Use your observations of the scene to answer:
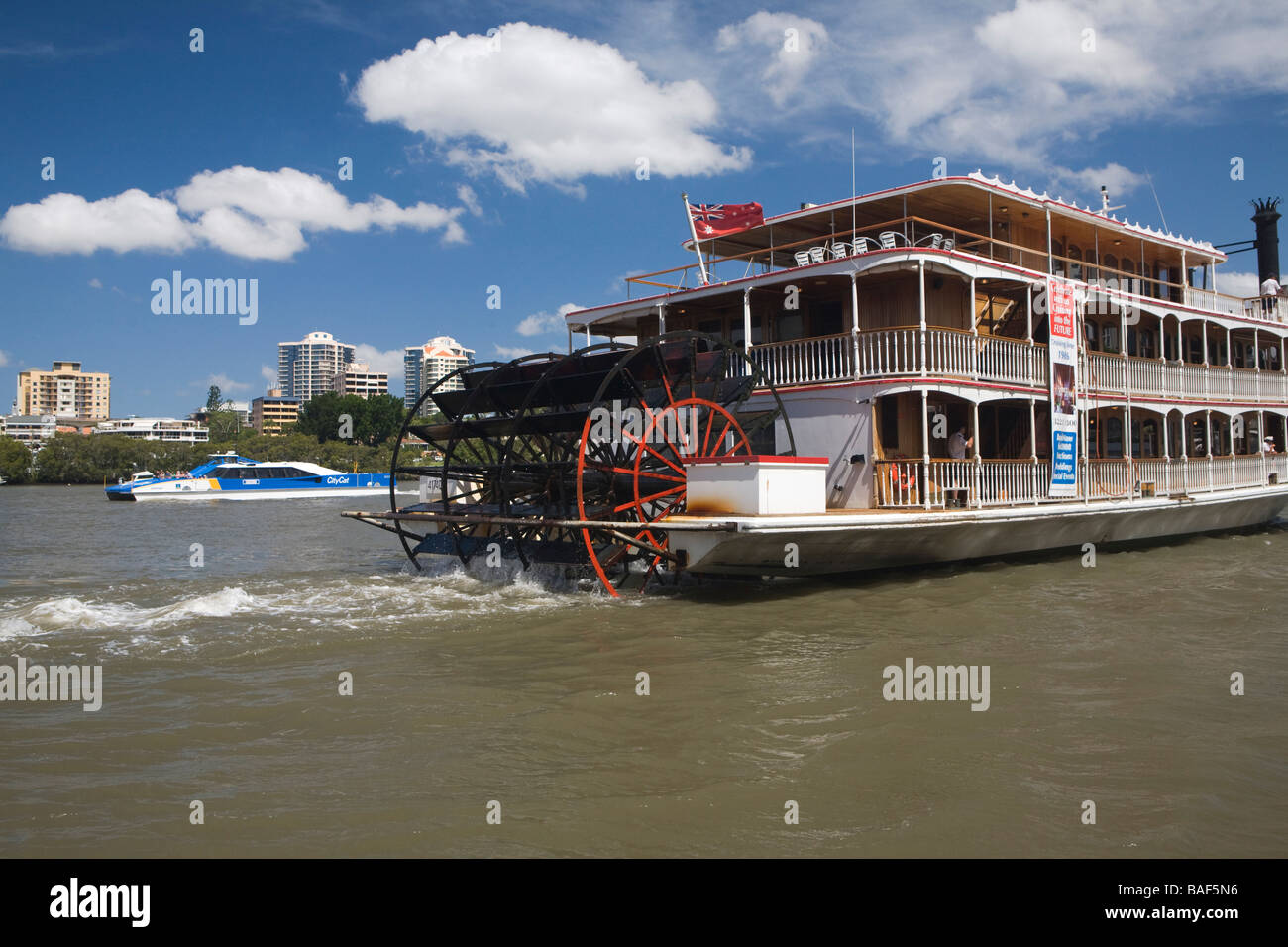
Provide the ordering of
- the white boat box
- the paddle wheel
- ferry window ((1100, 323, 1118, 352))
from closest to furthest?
the white boat box → the paddle wheel → ferry window ((1100, 323, 1118, 352))

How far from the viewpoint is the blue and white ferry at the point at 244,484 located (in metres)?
44.1

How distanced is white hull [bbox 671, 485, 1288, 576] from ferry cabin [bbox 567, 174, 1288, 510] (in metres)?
0.47

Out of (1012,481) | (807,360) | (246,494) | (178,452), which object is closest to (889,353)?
(807,360)

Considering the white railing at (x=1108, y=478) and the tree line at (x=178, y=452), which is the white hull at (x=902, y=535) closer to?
the white railing at (x=1108, y=478)

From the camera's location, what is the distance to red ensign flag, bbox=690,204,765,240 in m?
16.4

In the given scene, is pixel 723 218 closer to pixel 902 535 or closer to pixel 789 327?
pixel 789 327

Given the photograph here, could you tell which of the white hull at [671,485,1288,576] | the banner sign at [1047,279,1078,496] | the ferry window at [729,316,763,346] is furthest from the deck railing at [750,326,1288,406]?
the white hull at [671,485,1288,576]

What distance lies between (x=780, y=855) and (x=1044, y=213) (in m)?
14.7

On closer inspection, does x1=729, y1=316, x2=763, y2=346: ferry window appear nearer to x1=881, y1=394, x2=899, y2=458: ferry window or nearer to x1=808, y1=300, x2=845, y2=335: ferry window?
x1=808, y1=300, x2=845, y2=335: ferry window

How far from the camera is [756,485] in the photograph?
1035 centimetres

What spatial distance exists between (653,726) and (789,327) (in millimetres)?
10469

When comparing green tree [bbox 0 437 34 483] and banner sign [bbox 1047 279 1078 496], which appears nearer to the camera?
banner sign [bbox 1047 279 1078 496]

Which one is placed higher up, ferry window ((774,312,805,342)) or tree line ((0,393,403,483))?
tree line ((0,393,403,483))
